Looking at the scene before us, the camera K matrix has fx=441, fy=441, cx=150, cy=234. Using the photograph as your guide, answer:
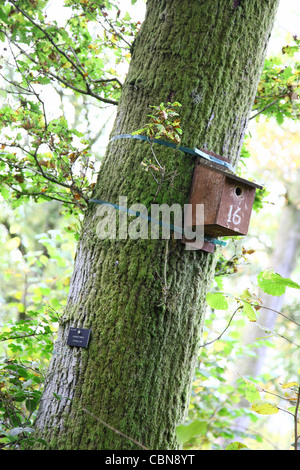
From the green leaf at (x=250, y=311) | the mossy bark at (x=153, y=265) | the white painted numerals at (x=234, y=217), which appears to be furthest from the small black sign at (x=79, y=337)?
the white painted numerals at (x=234, y=217)

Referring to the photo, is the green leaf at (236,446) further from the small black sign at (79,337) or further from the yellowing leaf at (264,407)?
the small black sign at (79,337)

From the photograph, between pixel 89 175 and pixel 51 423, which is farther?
pixel 89 175

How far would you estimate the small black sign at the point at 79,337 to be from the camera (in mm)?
1725

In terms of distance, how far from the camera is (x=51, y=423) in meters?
1.67

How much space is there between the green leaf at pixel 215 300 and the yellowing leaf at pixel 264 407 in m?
0.36

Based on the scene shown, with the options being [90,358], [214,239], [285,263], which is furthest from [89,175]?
[285,263]

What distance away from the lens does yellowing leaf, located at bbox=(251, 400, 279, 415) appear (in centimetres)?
146

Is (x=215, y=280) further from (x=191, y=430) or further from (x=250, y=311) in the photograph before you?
(x=191, y=430)

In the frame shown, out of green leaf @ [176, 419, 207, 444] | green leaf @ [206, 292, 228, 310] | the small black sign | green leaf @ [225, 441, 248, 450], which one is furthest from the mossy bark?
green leaf @ [176, 419, 207, 444]

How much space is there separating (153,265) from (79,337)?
41 cm

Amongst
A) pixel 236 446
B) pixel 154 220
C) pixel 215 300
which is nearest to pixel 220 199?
pixel 154 220

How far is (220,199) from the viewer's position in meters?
1.73

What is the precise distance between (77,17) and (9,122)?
816 mm
